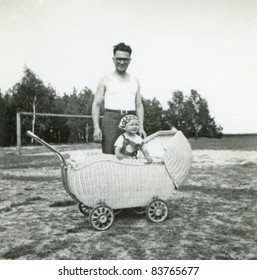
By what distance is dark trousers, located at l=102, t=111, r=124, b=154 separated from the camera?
114 inches

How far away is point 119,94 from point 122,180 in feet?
2.44

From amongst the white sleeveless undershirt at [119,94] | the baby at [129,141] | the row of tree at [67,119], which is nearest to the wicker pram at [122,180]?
the baby at [129,141]

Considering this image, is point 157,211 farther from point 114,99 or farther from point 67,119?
point 67,119

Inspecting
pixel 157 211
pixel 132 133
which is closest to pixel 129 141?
pixel 132 133

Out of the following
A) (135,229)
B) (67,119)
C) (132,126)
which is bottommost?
(135,229)

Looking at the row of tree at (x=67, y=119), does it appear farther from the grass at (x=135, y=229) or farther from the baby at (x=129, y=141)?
the baby at (x=129, y=141)

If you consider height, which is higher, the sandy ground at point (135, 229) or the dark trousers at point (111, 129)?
the dark trousers at point (111, 129)

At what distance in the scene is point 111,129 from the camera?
2896mm

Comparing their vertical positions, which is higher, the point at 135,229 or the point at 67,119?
the point at 67,119

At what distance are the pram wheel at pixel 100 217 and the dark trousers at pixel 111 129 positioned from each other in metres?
0.55

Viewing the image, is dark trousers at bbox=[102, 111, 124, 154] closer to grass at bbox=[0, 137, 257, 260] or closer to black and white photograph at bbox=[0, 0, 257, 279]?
black and white photograph at bbox=[0, 0, 257, 279]

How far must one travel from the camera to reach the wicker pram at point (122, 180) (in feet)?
8.22
